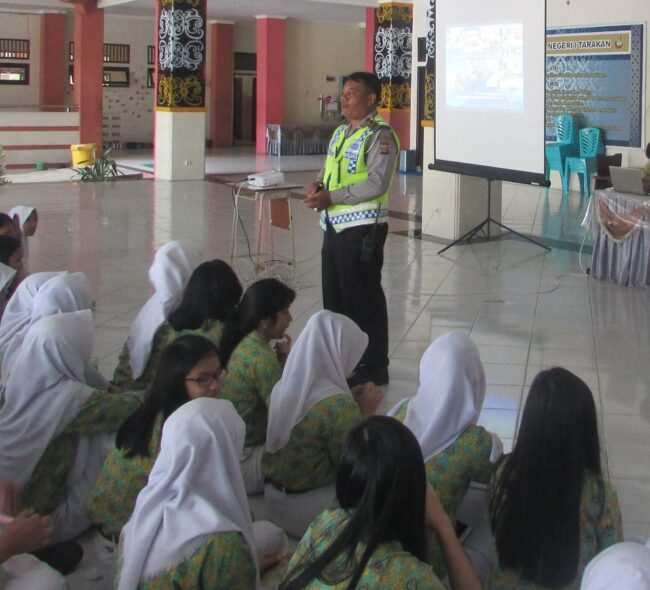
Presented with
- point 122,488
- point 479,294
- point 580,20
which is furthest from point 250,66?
point 122,488

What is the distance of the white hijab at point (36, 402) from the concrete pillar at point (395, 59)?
1265 cm

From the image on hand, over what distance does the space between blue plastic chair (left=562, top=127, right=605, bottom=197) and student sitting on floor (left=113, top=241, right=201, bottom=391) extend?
31.2 ft

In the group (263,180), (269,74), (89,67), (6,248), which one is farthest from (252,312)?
(269,74)

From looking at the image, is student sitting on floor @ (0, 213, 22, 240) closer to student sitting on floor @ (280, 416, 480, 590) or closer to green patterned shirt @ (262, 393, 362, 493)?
green patterned shirt @ (262, 393, 362, 493)

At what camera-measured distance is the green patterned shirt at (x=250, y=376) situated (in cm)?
340

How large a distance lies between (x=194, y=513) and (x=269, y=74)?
60.6ft

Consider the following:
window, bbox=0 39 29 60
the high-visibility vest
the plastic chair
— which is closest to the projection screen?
the high-visibility vest


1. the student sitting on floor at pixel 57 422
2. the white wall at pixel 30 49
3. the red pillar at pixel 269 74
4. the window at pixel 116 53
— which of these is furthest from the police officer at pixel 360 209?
the window at pixel 116 53

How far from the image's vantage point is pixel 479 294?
684cm

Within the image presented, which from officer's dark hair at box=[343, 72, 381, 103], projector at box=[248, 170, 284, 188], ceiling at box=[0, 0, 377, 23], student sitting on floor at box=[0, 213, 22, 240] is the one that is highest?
ceiling at box=[0, 0, 377, 23]

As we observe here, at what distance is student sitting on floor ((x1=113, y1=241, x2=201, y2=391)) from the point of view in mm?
3848

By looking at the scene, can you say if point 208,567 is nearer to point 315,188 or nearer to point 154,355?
point 154,355

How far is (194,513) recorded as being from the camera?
2219 millimetres

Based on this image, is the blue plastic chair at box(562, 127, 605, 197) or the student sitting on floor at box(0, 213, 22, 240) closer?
the student sitting on floor at box(0, 213, 22, 240)
